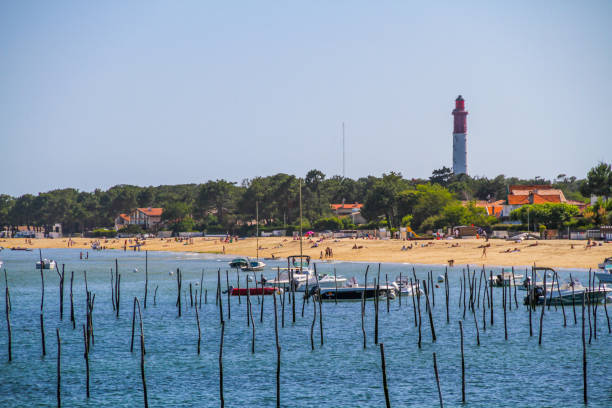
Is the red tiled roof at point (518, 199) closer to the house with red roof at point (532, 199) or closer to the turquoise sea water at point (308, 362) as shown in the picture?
the house with red roof at point (532, 199)

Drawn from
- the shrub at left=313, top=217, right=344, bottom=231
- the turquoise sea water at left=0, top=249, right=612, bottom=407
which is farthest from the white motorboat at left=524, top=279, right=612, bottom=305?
the shrub at left=313, top=217, right=344, bottom=231

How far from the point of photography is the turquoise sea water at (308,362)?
118ft

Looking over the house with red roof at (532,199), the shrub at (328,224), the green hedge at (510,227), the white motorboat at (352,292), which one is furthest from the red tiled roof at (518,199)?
the white motorboat at (352,292)

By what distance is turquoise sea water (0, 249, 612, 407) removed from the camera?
3584cm

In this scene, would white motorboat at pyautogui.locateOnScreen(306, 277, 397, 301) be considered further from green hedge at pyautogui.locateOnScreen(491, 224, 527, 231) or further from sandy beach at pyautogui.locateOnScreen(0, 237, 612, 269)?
green hedge at pyautogui.locateOnScreen(491, 224, 527, 231)

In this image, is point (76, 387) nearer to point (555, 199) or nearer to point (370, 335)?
point (370, 335)

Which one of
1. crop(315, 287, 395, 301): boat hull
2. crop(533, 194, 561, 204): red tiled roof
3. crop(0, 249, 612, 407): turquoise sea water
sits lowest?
crop(0, 249, 612, 407): turquoise sea water

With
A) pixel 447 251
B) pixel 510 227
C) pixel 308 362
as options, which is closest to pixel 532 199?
pixel 510 227

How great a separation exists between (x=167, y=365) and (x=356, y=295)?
26849 millimetres

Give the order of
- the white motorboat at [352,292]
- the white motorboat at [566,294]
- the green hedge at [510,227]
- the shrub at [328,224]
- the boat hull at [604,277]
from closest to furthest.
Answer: the white motorboat at [566,294] → the white motorboat at [352,292] → the boat hull at [604,277] → the green hedge at [510,227] → the shrub at [328,224]

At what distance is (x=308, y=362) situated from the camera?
43.4m

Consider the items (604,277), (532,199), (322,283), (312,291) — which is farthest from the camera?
(532,199)

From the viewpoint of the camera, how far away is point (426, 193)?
531ft

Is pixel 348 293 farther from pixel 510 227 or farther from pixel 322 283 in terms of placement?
pixel 510 227
